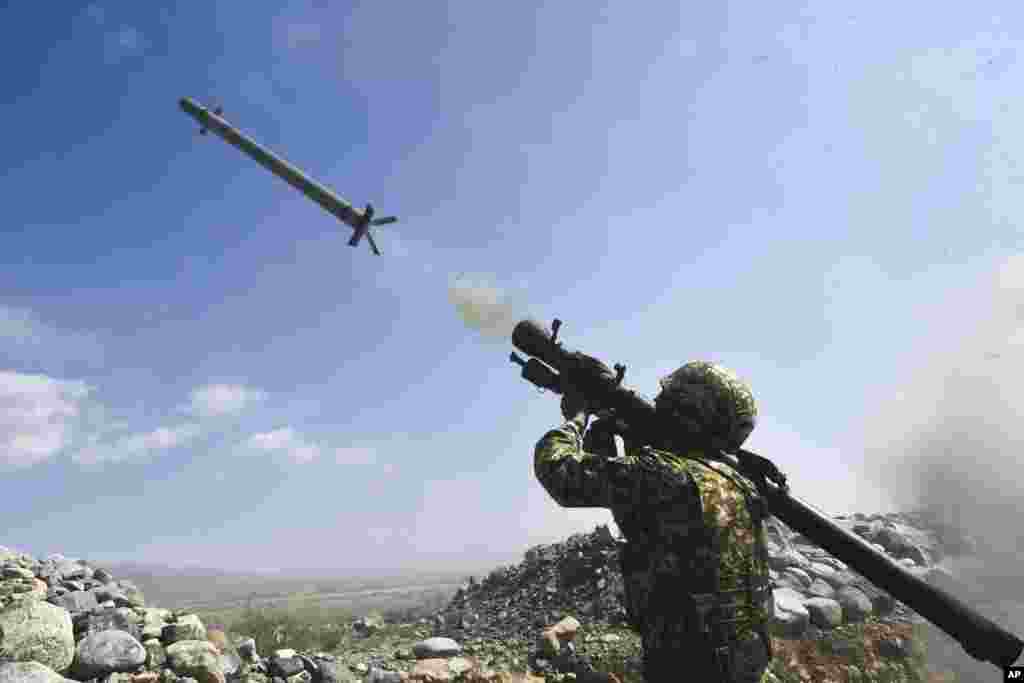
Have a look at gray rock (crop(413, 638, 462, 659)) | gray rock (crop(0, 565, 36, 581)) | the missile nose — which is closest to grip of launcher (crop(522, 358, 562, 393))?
gray rock (crop(413, 638, 462, 659))

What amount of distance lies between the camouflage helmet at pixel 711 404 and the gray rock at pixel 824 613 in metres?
11.3

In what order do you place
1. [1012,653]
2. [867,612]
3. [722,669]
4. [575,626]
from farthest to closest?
[867,612] < [575,626] < [1012,653] < [722,669]

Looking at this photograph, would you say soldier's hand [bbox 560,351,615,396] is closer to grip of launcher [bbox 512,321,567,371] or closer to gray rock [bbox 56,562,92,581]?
grip of launcher [bbox 512,321,567,371]

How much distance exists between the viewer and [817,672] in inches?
419

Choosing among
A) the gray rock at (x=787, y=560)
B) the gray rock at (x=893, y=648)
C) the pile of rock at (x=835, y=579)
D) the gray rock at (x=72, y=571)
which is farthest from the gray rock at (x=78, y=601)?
the gray rock at (x=787, y=560)

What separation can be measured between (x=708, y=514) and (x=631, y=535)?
497 mm

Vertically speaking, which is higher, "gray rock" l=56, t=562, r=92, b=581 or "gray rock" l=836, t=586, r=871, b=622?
"gray rock" l=56, t=562, r=92, b=581

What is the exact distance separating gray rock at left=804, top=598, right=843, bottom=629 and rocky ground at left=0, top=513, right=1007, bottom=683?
1.0 inches

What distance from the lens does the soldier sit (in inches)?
165

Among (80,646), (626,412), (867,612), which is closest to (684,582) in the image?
(626,412)

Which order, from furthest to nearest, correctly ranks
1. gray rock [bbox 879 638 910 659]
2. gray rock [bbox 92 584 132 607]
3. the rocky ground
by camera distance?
gray rock [bbox 879 638 910 659] < gray rock [bbox 92 584 132 607] < the rocky ground

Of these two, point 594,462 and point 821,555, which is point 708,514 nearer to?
point 594,462

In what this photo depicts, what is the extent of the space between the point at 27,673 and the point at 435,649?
6.86 m

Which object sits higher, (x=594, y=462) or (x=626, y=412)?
(x=626, y=412)
